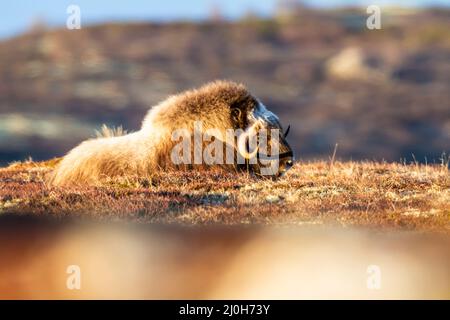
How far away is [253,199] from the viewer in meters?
7.73

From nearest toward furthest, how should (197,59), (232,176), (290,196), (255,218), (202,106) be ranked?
(255,218)
(290,196)
(232,176)
(202,106)
(197,59)

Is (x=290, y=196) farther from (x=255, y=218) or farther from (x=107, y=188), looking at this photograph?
(x=107, y=188)

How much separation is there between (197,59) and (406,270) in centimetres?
8454

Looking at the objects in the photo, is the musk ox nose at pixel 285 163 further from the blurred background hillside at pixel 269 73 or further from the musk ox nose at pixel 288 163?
the blurred background hillside at pixel 269 73

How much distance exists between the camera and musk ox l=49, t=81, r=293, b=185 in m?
10.1

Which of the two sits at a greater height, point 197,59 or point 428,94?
point 197,59

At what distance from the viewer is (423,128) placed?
71.8m

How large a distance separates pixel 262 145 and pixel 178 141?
1.09 m

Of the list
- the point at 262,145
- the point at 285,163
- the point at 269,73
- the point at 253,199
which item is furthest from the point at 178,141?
the point at 269,73

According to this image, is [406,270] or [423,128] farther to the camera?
[423,128]

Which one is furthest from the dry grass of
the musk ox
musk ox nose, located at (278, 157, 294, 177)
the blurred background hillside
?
→ the blurred background hillside

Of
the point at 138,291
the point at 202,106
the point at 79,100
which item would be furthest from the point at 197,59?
the point at 138,291

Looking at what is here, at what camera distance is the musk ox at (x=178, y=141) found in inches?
398

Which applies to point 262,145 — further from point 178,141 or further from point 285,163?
point 178,141
